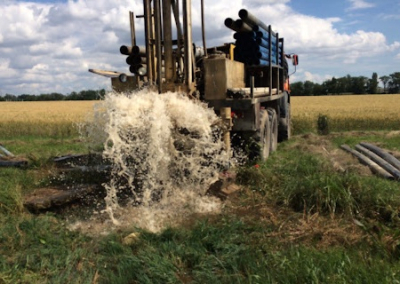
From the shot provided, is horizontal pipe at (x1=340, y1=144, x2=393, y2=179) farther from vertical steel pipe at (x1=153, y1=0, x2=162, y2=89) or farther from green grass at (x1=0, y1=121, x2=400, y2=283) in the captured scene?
vertical steel pipe at (x1=153, y1=0, x2=162, y2=89)

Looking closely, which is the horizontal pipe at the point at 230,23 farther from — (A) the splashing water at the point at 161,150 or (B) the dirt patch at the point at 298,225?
(B) the dirt patch at the point at 298,225

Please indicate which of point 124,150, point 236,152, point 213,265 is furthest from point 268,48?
point 213,265

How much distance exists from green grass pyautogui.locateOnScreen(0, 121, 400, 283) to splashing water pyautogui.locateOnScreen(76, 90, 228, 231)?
1.88ft

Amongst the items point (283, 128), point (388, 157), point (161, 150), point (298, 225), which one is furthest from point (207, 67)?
point (283, 128)

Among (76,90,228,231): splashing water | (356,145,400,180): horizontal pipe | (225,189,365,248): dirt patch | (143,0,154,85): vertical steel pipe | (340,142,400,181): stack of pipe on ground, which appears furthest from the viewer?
(340,142,400,181): stack of pipe on ground

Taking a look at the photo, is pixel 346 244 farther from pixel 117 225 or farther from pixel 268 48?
pixel 268 48

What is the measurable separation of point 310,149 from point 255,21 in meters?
3.94

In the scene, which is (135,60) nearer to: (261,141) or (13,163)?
(261,141)

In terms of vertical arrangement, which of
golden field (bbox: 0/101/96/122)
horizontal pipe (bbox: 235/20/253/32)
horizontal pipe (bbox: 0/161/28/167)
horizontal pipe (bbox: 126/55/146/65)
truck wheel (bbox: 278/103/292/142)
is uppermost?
horizontal pipe (bbox: 235/20/253/32)

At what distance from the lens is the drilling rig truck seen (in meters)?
6.43

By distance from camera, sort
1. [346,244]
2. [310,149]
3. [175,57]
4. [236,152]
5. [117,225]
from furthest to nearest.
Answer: [310,149] < [236,152] < [175,57] < [117,225] < [346,244]

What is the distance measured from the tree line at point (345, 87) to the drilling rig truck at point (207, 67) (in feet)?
201

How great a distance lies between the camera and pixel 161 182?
595 centimetres

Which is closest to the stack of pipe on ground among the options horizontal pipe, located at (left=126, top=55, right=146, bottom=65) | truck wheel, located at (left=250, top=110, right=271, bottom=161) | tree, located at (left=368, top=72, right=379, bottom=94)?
truck wheel, located at (left=250, top=110, right=271, bottom=161)
